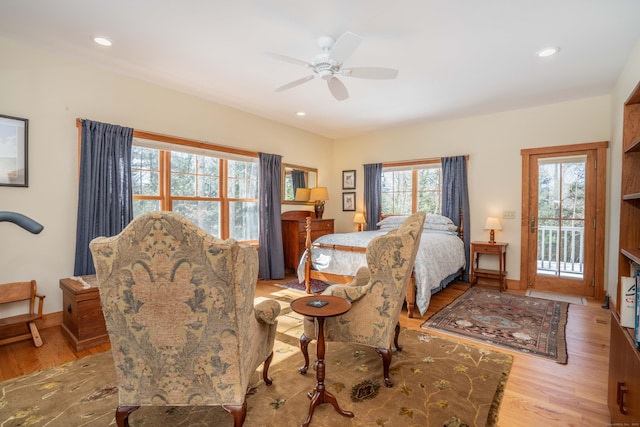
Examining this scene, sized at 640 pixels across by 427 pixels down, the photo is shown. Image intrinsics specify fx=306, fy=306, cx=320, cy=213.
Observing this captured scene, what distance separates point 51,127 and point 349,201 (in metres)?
4.82

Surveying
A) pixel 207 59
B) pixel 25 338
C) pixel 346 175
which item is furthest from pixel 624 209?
pixel 346 175

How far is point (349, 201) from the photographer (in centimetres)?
650

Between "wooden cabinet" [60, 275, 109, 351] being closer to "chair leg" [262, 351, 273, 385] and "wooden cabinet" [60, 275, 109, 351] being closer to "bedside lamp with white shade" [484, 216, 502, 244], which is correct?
"chair leg" [262, 351, 273, 385]

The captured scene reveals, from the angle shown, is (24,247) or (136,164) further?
(136,164)

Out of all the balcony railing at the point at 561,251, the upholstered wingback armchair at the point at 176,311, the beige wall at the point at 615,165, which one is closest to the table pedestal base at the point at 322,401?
the upholstered wingback armchair at the point at 176,311

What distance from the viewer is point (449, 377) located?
217cm

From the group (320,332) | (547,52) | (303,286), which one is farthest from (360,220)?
(320,332)

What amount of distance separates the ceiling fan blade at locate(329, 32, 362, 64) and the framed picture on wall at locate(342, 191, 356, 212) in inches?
157

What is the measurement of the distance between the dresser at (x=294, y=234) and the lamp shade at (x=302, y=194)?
26 cm

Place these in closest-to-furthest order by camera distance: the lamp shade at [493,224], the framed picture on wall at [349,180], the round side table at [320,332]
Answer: the round side table at [320,332] → the lamp shade at [493,224] → the framed picture on wall at [349,180]

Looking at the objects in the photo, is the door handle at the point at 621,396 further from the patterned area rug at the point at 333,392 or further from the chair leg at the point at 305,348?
the chair leg at the point at 305,348

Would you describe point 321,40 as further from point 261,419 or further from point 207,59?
point 261,419

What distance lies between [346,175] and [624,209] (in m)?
5.16

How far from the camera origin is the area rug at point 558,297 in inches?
156
